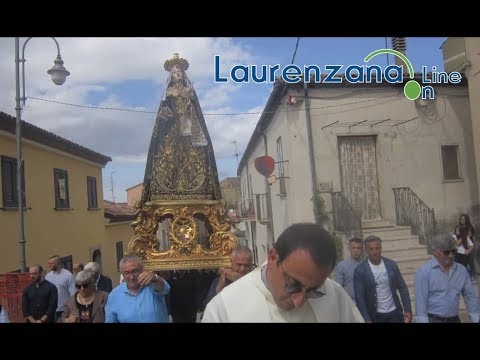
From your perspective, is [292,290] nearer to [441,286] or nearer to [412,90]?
→ [441,286]

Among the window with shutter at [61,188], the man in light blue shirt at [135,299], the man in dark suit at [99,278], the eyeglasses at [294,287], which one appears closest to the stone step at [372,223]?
the eyeglasses at [294,287]

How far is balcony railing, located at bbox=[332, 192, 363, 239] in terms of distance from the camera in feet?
9.07

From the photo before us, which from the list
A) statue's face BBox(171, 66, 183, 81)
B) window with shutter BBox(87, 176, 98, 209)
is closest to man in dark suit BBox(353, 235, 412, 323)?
statue's face BBox(171, 66, 183, 81)

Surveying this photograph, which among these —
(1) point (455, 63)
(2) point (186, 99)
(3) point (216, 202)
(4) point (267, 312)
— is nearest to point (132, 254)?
(3) point (216, 202)

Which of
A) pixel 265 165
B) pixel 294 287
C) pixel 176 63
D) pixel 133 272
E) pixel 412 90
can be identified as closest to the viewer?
pixel 294 287

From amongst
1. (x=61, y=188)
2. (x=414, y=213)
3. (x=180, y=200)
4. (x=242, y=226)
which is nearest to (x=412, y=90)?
(x=414, y=213)

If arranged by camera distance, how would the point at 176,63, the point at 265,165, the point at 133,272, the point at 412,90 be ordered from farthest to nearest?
1. the point at 265,165
2. the point at 412,90
3. the point at 176,63
4. the point at 133,272

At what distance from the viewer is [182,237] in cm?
283

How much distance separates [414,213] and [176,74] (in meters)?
1.61

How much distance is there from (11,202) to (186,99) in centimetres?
109

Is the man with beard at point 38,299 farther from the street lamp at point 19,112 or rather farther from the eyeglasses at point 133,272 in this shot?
the eyeglasses at point 133,272

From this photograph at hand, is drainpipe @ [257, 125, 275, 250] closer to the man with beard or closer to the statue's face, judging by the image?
the statue's face
